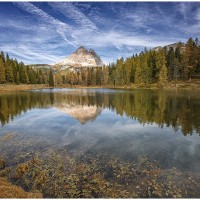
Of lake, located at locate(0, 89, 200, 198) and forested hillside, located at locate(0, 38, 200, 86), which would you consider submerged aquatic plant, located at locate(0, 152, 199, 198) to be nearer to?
lake, located at locate(0, 89, 200, 198)

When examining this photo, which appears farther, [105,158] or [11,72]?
[11,72]

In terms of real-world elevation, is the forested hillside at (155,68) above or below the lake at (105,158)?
above

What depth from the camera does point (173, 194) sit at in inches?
388

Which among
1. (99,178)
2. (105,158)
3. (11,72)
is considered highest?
(11,72)

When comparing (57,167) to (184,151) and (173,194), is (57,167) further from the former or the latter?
(184,151)

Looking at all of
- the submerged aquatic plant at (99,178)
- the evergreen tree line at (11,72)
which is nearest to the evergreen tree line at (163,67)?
the evergreen tree line at (11,72)

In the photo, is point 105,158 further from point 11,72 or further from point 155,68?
point 11,72

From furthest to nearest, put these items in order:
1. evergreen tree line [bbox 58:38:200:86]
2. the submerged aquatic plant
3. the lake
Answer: evergreen tree line [bbox 58:38:200:86], the lake, the submerged aquatic plant

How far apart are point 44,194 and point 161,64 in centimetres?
10819

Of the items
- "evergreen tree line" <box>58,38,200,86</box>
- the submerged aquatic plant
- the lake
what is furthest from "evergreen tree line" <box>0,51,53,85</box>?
the submerged aquatic plant

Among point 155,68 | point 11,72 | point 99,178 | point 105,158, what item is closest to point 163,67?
point 155,68

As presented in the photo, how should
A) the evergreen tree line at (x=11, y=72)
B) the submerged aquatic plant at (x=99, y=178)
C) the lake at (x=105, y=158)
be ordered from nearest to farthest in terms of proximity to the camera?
the submerged aquatic plant at (x=99, y=178) < the lake at (x=105, y=158) < the evergreen tree line at (x=11, y=72)

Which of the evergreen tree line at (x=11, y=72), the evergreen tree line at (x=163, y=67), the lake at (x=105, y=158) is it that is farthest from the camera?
the evergreen tree line at (x=11, y=72)

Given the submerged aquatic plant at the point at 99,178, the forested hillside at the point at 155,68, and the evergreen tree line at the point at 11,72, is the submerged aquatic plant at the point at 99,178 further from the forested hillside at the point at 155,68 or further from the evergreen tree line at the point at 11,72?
the evergreen tree line at the point at 11,72
